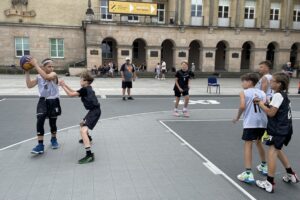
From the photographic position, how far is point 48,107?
652 cm

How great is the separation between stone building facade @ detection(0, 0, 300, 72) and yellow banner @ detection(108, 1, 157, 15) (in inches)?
46.1

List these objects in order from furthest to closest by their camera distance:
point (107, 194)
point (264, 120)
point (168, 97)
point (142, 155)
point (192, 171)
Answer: point (168, 97) < point (142, 155) < point (192, 171) < point (264, 120) < point (107, 194)

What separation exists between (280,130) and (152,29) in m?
29.1

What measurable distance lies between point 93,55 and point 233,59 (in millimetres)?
16172

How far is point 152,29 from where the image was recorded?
107ft

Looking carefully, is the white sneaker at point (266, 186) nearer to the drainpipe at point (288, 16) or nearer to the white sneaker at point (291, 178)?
the white sneaker at point (291, 178)

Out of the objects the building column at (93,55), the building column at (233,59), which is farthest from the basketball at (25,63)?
the building column at (233,59)

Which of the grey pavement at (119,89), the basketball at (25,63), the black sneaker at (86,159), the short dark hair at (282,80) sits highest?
the basketball at (25,63)

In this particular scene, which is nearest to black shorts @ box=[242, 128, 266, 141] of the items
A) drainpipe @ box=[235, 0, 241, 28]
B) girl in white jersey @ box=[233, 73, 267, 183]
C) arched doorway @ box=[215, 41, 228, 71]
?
girl in white jersey @ box=[233, 73, 267, 183]

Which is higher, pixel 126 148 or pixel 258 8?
pixel 258 8

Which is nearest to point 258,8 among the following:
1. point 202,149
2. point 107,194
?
point 202,149

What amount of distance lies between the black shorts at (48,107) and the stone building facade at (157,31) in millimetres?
25230

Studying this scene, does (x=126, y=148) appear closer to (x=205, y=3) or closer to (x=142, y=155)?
(x=142, y=155)

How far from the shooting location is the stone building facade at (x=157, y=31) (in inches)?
1271
